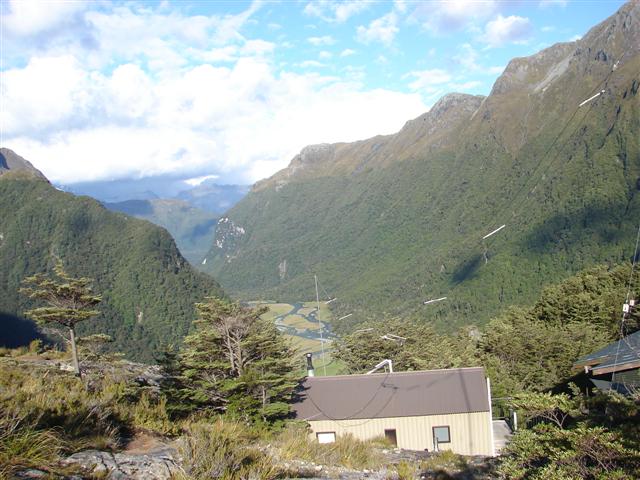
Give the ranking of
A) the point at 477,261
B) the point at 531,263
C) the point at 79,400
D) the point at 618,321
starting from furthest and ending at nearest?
the point at 477,261
the point at 531,263
the point at 618,321
the point at 79,400

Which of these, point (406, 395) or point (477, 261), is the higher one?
point (477, 261)

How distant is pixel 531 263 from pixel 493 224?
43539 mm

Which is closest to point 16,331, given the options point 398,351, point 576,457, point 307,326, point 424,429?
point 307,326

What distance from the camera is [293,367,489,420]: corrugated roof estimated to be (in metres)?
20.6

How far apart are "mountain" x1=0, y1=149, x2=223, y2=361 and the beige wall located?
100740 millimetres

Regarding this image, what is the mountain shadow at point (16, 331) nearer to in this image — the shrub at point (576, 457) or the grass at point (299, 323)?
the grass at point (299, 323)

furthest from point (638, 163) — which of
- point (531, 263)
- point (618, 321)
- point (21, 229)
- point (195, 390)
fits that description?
point (21, 229)

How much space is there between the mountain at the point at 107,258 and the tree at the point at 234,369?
10129 centimetres

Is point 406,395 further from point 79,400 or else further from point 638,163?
point 638,163

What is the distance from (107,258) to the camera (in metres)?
150

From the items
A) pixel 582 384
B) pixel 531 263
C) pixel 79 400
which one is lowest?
pixel 582 384

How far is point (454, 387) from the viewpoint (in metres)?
21.2

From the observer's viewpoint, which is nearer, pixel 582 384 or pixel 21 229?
pixel 582 384

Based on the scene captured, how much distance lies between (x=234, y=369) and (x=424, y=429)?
27.1 ft
